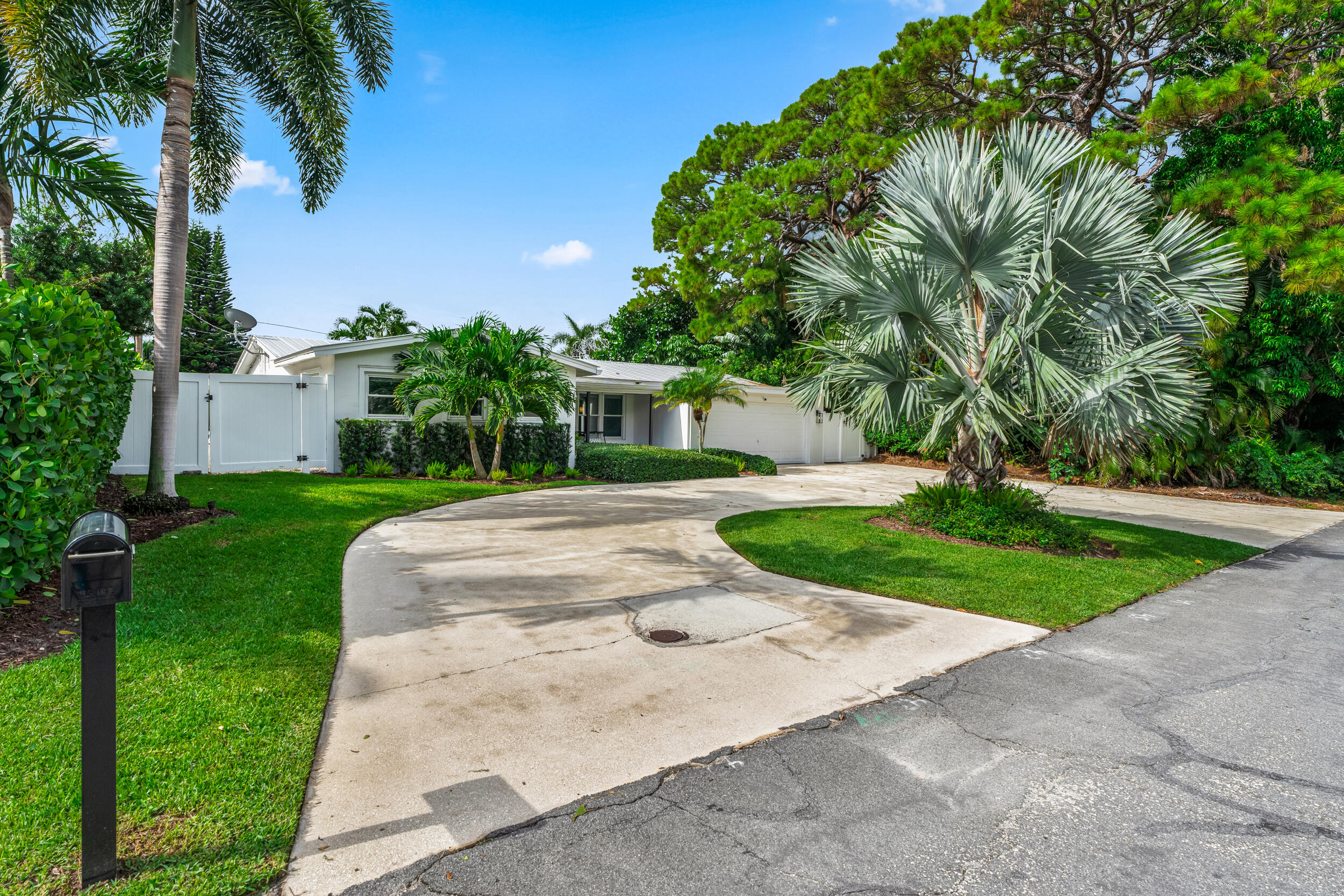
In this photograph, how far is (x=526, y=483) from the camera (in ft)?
44.2

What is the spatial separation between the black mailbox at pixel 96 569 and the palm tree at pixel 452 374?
1111 cm

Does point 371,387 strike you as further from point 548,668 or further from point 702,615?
point 548,668

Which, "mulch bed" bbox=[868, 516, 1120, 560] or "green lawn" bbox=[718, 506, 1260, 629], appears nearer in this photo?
"green lawn" bbox=[718, 506, 1260, 629]

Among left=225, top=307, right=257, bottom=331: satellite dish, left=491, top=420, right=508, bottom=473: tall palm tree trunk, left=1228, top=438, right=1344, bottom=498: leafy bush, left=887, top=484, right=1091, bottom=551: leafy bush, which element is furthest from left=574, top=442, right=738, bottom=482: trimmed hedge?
left=1228, top=438, right=1344, bottom=498: leafy bush

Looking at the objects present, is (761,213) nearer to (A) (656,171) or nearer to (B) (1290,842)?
(A) (656,171)

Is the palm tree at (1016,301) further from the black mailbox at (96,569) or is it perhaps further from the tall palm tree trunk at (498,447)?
the black mailbox at (96,569)

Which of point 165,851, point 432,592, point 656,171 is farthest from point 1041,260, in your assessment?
point 656,171

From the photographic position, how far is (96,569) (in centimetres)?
200

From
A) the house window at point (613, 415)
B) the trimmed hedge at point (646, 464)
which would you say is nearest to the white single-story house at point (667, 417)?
the house window at point (613, 415)

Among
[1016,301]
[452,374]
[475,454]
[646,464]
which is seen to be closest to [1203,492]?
[1016,301]

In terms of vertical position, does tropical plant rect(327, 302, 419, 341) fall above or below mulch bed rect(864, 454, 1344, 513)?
above

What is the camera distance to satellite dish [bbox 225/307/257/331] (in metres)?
16.8

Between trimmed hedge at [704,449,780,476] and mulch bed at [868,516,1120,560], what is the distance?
28.4 ft

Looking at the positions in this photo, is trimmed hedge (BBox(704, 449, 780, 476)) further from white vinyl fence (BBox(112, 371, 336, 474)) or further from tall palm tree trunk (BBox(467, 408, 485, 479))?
white vinyl fence (BBox(112, 371, 336, 474))
